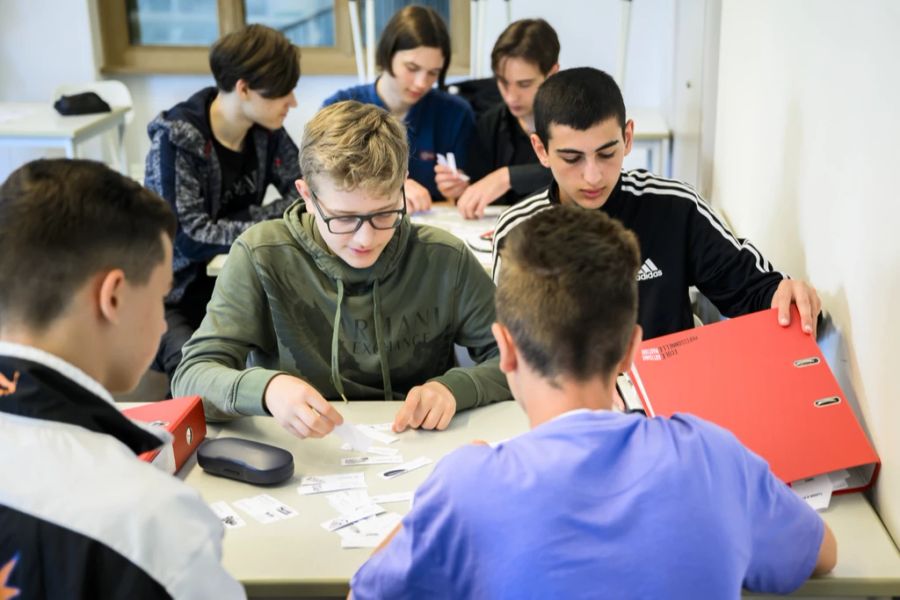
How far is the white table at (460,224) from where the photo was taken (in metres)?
2.83

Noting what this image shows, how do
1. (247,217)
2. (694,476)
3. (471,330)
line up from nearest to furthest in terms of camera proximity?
(694,476) < (471,330) < (247,217)

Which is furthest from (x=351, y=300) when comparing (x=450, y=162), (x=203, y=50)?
(x=203, y=50)

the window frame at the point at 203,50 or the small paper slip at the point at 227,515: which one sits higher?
the window frame at the point at 203,50

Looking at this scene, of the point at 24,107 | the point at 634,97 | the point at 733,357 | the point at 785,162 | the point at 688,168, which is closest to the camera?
the point at 733,357

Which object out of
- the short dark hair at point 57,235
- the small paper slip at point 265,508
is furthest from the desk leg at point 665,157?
the short dark hair at point 57,235

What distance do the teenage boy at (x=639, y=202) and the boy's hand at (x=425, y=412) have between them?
0.42 m

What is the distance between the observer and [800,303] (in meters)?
1.69

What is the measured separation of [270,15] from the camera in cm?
554

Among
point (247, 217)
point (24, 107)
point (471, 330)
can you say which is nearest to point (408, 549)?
point (471, 330)

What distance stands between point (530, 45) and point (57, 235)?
2.66 metres

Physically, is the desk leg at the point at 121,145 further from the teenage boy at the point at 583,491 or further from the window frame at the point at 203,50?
the teenage boy at the point at 583,491

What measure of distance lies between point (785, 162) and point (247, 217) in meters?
1.75

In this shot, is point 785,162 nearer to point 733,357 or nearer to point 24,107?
point 733,357

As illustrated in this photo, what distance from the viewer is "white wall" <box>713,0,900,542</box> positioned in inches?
55.3
